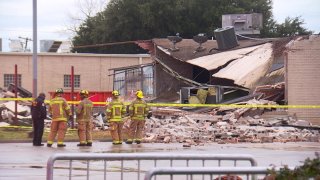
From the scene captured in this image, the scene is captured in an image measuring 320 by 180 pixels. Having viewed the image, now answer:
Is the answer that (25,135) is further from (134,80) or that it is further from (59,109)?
(134,80)

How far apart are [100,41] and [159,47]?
86.0ft

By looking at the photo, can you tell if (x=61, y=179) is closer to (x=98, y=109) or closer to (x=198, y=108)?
(x=198, y=108)

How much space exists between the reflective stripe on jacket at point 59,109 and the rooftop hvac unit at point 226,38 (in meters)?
17.2

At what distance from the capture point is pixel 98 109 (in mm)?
39031

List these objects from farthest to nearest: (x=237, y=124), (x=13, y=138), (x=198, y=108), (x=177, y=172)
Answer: (x=198, y=108) → (x=237, y=124) → (x=13, y=138) → (x=177, y=172)

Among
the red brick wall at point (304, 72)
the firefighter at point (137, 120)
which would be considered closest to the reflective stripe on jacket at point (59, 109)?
the firefighter at point (137, 120)

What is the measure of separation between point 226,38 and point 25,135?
1423cm

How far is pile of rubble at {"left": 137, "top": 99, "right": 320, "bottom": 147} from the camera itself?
79.3 feet

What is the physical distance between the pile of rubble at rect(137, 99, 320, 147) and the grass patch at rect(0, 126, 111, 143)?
5.75 ft

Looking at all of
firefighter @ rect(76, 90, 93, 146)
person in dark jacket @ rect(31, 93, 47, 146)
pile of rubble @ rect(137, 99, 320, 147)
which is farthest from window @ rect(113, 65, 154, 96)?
firefighter @ rect(76, 90, 93, 146)

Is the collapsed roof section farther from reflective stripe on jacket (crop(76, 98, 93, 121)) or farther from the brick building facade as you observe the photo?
reflective stripe on jacket (crop(76, 98, 93, 121))

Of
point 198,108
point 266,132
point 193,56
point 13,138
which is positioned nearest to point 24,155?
point 13,138

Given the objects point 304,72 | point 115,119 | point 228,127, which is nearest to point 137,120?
point 115,119

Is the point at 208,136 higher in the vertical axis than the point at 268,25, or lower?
lower
